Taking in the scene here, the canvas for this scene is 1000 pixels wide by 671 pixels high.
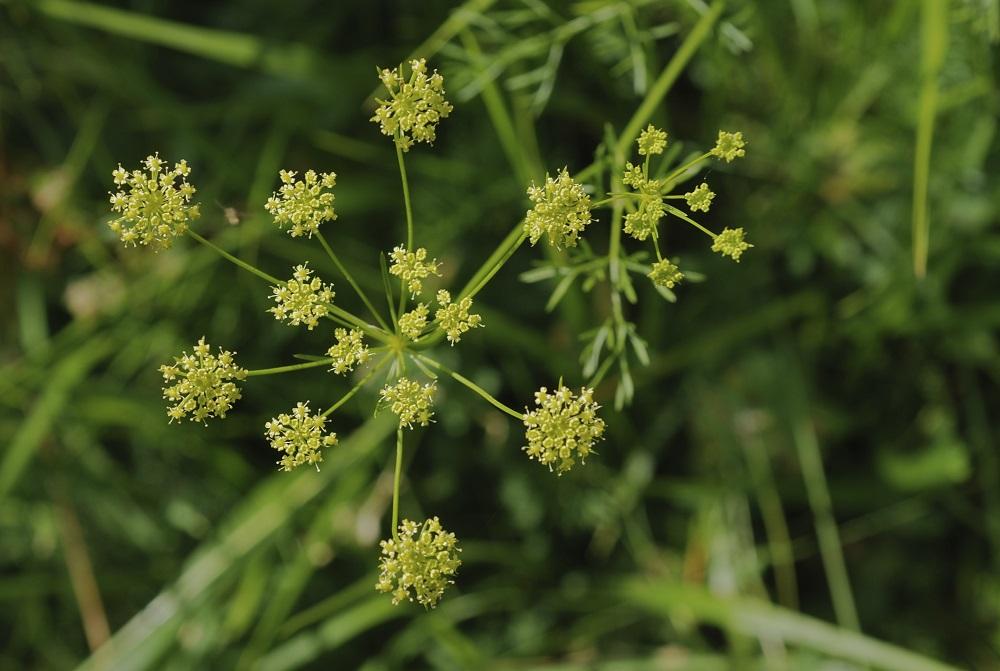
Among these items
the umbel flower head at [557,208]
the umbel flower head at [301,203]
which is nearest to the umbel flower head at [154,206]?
the umbel flower head at [301,203]

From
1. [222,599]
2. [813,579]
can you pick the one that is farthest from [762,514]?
[222,599]

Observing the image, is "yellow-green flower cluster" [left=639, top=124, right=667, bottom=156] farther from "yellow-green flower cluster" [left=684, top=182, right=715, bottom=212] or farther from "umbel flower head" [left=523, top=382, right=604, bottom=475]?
"umbel flower head" [left=523, top=382, right=604, bottom=475]

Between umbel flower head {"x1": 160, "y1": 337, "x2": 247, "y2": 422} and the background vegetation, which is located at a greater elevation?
Answer: the background vegetation

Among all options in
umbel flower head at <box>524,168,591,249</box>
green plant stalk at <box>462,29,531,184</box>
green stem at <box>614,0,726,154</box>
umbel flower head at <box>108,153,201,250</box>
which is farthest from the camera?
green plant stalk at <box>462,29,531,184</box>

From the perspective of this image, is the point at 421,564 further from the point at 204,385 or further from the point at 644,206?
the point at 644,206

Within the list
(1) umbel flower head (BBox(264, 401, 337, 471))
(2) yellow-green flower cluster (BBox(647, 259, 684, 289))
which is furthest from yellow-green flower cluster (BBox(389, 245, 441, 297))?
(2) yellow-green flower cluster (BBox(647, 259, 684, 289))
